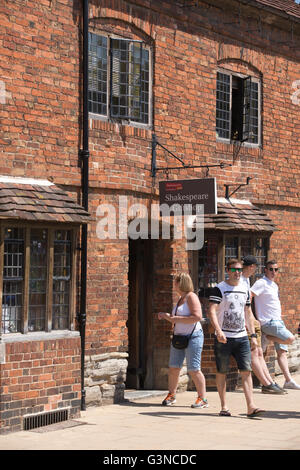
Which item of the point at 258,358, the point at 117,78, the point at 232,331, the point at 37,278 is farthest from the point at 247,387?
the point at 117,78

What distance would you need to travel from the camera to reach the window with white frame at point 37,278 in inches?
381

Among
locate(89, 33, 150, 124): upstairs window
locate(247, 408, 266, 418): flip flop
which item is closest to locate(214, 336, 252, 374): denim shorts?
locate(247, 408, 266, 418): flip flop

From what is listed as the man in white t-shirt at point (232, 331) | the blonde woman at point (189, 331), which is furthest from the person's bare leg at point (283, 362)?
the man in white t-shirt at point (232, 331)

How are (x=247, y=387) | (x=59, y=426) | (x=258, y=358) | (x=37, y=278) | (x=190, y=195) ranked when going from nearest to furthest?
(x=59, y=426) < (x=37, y=278) < (x=247, y=387) < (x=190, y=195) < (x=258, y=358)

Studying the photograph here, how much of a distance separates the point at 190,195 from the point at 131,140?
4.24 ft

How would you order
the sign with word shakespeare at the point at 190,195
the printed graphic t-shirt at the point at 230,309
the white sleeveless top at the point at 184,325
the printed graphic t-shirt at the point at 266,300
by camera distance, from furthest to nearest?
the printed graphic t-shirt at the point at 266,300 → the sign with word shakespeare at the point at 190,195 → the white sleeveless top at the point at 184,325 → the printed graphic t-shirt at the point at 230,309

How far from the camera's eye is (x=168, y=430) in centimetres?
940

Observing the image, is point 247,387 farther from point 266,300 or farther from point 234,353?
point 266,300

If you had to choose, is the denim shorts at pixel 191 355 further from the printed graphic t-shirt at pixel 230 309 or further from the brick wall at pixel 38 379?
the brick wall at pixel 38 379

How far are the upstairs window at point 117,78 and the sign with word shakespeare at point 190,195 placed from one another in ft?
3.95

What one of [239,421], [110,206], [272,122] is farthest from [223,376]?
[272,122]

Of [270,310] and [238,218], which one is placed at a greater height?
[238,218]

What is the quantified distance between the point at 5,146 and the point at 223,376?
3992 mm

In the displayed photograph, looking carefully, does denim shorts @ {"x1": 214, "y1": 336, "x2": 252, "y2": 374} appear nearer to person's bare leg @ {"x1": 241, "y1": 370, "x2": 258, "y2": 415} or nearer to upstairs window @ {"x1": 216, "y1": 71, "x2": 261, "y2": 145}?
person's bare leg @ {"x1": 241, "y1": 370, "x2": 258, "y2": 415}
